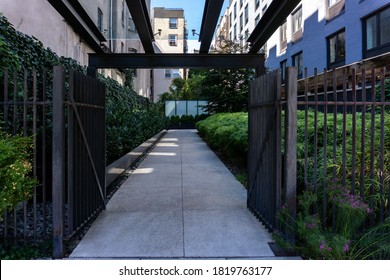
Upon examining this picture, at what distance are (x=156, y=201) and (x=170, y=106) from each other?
95.4 feet

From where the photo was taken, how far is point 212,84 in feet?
61.6

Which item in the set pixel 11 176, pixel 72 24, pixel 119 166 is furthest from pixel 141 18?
pixel 119 166

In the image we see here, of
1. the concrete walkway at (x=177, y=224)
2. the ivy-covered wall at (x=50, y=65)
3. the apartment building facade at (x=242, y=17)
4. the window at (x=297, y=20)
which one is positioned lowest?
the concrete walkway at (x=177, y=224)

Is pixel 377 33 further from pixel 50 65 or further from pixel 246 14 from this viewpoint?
pixel 246 14

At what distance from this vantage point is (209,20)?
16.4 ft

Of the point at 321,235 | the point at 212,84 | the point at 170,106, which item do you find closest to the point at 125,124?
the point at 321,235

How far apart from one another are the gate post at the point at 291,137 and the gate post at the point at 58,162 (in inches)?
98.8

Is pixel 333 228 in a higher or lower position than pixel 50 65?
lower

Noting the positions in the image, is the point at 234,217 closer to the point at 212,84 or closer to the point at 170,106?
the point at 212,84

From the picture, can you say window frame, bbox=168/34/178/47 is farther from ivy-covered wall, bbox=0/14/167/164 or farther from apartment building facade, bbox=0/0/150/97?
ivy-covered wall, bbox=0/14/167/164

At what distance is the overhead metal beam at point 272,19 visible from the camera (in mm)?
4691

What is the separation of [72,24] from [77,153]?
241cm

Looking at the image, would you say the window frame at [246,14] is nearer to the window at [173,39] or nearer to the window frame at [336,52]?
the window frame at [336,52]

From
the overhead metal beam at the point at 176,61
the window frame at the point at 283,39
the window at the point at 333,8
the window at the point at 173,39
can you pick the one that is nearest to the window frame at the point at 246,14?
the window frame at the point at 283,39
